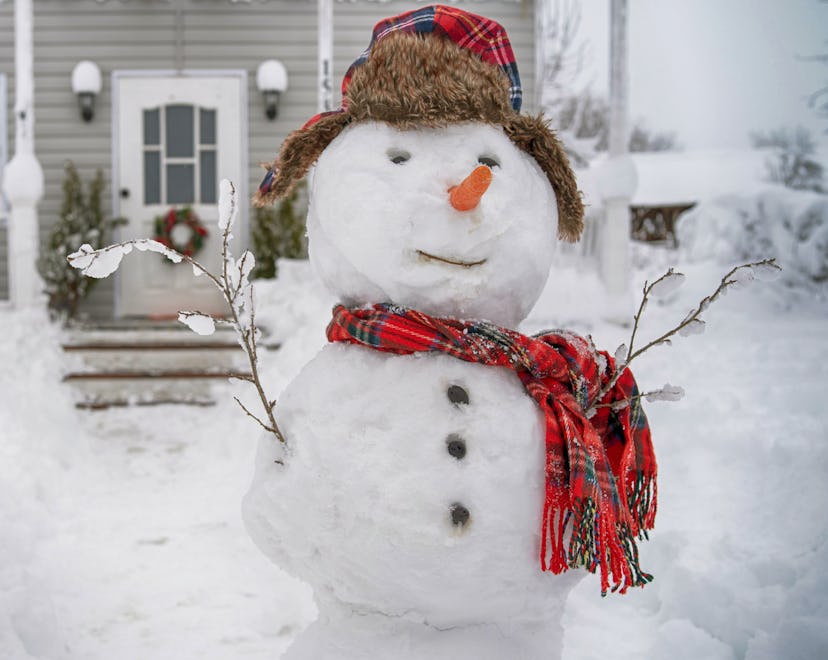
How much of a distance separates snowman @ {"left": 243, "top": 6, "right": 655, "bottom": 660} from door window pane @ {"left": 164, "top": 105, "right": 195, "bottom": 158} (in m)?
5.71

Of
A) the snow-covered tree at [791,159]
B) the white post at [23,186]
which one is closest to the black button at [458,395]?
the snow-covered tree at [791,159]

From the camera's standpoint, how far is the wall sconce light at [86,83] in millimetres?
6629

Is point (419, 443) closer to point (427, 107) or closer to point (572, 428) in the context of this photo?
point (572, 428)

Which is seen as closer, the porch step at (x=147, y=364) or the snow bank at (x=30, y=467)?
the snow bank at (x=30, y=467)

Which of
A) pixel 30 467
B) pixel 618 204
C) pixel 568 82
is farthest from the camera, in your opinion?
pixel 568 82

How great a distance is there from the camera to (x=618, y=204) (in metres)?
5.37

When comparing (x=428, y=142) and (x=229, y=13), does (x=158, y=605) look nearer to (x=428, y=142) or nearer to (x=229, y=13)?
(x=428, y=142)

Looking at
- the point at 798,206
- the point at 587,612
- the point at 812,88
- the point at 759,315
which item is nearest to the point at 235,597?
the point at 587,612

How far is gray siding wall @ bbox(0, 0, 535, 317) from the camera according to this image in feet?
22.2

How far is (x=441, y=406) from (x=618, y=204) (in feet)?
14.2

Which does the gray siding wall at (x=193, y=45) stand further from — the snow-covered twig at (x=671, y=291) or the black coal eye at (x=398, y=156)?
the snow-covered twig at (x=671, y=291)

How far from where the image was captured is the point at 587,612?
2.45 meters

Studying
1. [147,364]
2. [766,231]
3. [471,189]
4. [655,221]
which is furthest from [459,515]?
[655,221]

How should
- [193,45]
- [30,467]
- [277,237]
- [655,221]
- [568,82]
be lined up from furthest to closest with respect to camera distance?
[655,221], [568,82], [193,45], [277,237], [30,467]
